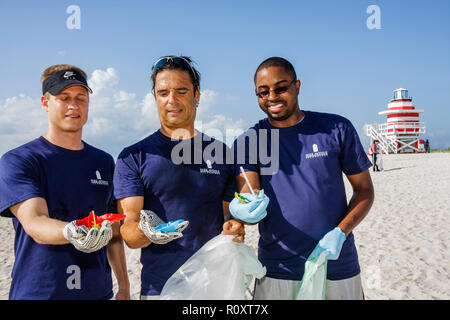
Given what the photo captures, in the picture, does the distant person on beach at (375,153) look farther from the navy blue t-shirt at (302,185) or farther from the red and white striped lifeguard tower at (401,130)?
the navy blue t-shirt at (302,185)

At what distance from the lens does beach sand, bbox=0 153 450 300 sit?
18.9 feet

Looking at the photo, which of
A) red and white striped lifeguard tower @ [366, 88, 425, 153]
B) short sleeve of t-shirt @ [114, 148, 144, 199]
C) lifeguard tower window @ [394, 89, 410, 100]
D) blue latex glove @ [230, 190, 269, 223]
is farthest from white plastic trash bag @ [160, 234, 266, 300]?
lifeguard tower window @ [394, 89, 410, 100]

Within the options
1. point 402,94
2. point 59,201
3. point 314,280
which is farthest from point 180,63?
point 402,94

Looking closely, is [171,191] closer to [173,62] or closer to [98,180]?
[98,180]

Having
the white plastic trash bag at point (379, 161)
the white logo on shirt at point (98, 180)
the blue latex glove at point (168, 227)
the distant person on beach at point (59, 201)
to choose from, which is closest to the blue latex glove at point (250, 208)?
the blue latex glove at point (168, 227)

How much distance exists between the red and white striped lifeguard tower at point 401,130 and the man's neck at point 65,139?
34946mm

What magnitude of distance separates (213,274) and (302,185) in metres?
0.88

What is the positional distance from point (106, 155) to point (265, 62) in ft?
4.81

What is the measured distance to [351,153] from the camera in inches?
101

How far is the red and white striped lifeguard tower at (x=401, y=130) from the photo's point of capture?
113ft

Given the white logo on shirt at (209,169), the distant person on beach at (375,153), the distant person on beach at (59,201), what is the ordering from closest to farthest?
the distant person on beach at (59,201) < the white logo on shirt at (209,169) < the distant person on beach at (375,153)

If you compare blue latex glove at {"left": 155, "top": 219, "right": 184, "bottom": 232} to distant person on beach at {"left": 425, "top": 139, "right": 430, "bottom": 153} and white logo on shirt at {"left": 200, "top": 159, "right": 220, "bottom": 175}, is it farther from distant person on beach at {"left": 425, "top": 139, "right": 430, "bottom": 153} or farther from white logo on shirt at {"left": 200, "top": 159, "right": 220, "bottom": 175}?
distant person on beach at {"left": 425, "top": 139, "right": 430, "bottom": 153}
